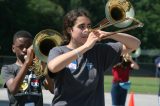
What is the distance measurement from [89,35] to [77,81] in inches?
14.2

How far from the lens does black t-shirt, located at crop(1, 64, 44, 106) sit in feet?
17.3

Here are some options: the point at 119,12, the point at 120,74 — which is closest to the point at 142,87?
the point at 120,74

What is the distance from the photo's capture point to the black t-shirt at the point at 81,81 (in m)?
3.97

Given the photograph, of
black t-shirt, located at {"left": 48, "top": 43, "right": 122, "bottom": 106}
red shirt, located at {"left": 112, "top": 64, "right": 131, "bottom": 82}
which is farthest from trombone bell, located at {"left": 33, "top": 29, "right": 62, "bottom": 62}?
red shirt, located at {"left": 112, "top": 64, "right": 131, "bottom": 82}

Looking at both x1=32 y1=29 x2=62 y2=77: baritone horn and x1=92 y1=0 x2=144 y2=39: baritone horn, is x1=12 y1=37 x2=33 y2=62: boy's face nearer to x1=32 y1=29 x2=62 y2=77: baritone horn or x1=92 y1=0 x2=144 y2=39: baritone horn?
x1=32 y1=29 x2=62 y2=77: baritone horn

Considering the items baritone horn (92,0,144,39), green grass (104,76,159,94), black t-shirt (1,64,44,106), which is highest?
baritone horn (92,0,144,39)

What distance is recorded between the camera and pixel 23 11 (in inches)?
1973

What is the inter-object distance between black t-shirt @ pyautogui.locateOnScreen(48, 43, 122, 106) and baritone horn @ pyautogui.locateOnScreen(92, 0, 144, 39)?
267mm

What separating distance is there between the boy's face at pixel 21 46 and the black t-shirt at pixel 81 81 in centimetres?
125

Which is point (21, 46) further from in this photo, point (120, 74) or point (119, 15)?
point (120, 74)

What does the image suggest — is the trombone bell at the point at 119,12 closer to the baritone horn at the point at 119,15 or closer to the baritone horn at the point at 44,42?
the baritone horn at the point at 119,15

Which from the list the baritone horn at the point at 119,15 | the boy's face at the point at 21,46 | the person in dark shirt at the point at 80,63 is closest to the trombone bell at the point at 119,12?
the baritone horn at the point at 119,15

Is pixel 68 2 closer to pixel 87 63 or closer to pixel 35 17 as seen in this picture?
pixel 35 17

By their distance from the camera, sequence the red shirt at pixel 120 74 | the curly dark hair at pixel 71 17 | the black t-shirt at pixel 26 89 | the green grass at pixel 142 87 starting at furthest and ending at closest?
the green grass at pixel 142 87
the red shirt at pixel 120 74
the black t-shirt at pixel 26 89
the curly dark hair at pixel 71 17
